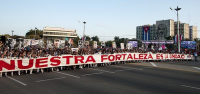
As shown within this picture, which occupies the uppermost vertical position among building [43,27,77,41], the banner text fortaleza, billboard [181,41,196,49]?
building [43,27,77,41]

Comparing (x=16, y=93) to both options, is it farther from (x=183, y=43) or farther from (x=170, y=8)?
(x=183, y=43)

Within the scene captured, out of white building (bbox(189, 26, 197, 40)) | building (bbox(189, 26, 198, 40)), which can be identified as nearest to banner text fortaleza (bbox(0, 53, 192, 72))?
building (bbox(189, 26, 198, 40))

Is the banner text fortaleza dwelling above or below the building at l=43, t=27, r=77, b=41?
below

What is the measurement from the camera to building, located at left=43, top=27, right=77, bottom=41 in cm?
14300

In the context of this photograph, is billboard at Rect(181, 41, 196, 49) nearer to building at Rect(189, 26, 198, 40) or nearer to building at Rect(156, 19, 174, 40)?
building at Rect(156, 19, 174, 40)

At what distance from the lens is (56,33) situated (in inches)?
5960

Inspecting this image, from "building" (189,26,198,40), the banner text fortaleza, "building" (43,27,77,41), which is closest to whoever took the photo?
the banner text fortaleza

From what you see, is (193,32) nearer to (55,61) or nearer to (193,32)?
(193,32)

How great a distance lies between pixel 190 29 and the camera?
174500mm

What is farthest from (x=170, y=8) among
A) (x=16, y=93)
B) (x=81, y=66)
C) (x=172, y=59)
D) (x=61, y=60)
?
(x=16, y=93)

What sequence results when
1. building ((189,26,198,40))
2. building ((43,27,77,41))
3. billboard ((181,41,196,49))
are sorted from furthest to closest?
building ((189,26,198,40)), building ((43,27,77,41)), billboard ((181,41,196,49))

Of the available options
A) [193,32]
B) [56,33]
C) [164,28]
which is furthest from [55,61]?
[193,32]

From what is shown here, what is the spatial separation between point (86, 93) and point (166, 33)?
489ft

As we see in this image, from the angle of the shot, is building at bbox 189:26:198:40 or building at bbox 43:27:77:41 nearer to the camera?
building at bbox 43:27:77:41
